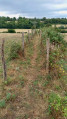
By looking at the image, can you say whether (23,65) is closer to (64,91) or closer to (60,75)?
(60,75)

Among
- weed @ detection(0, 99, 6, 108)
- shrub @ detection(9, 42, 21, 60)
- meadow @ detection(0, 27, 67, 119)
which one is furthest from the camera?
shrub @ detection(9, 42, 21, 60)

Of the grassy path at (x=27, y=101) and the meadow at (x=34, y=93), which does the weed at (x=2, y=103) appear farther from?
the grassy path at (x=27, y=101)

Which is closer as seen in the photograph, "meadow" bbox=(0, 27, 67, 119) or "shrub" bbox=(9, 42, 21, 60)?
"meadow" bbox=(0, 27, 67, 119)

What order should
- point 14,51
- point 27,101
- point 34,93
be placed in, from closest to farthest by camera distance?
point 27,101 < point 34,93 < point 14,51

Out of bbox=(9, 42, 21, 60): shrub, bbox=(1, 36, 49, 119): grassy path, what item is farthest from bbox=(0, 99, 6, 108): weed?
bbox=(9, 42, 21, 60): shrub

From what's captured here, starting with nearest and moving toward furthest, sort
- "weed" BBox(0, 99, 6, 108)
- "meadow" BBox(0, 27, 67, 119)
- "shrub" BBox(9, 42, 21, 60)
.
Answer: "meadow" BBox(0, 27, 67, 119) < "weed" BBox(0, 99, 6, 108) < "shrub" BBox(9, 42, 21, 60)

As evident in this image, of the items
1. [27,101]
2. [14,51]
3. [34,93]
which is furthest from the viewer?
[14,51]

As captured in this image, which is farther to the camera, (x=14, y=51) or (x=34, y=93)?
(x=14, y=51)

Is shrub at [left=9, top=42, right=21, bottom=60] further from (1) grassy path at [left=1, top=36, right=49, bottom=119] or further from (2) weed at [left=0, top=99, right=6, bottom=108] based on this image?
(2) weed at [left=0, top=99, right=6, bottom=108]

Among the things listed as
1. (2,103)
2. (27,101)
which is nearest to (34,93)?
(27,101)

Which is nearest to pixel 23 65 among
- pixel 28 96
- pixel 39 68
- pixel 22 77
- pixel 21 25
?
pixel 39 68

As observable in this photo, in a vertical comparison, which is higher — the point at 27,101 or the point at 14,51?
the point at 14,51

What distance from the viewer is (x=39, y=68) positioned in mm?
6379

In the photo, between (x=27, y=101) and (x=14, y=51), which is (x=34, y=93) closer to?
(x=27, y=101)
